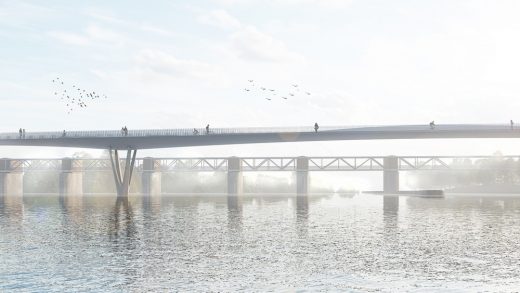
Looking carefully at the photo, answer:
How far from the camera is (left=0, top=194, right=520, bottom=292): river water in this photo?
34781 millimetres

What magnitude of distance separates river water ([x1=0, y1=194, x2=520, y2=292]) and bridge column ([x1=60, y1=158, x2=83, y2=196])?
11842cm

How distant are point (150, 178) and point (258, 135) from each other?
59.2 m

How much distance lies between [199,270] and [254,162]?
508ft

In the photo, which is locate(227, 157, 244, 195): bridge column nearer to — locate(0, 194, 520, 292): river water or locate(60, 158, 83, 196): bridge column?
locate(60, 158, 83, 196): bridge column

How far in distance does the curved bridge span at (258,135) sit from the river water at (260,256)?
207 ft

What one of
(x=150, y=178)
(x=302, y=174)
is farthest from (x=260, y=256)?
(x=150, y=178)

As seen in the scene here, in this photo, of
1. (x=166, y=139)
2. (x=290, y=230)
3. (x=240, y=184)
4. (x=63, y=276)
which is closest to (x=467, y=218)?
(x=290, y=230)

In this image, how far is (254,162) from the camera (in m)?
194

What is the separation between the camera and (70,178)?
622 ft

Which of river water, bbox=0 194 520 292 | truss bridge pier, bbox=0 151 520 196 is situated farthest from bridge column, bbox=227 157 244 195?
river water, bbox=0 194 520 292

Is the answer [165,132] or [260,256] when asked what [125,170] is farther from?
[260,256]

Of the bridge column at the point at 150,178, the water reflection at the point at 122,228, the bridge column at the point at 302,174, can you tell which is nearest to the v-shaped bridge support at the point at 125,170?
the bridge column at the point at 150,178

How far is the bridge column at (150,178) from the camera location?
610 ft

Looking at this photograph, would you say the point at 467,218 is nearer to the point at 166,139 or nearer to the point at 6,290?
the point at 6,290
